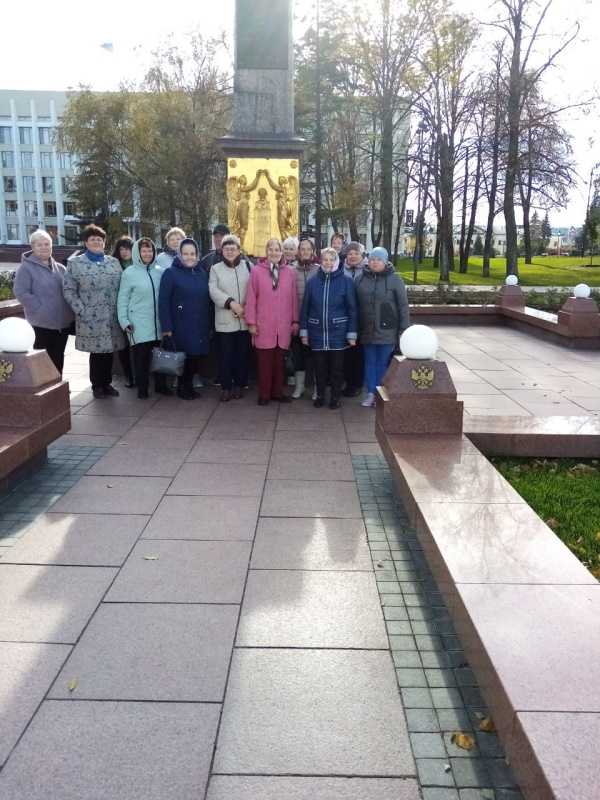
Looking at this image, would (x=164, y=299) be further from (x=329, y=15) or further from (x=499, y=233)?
(x=499, y=233)

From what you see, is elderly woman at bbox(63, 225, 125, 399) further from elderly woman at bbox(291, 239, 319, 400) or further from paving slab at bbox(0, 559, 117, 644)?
paving slab at bbox(0, 559, 117, 644)

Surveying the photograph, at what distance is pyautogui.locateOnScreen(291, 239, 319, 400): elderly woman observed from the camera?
7.97m

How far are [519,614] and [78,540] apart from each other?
2.68 metres

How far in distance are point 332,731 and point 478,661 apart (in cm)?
63

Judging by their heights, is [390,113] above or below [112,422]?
above

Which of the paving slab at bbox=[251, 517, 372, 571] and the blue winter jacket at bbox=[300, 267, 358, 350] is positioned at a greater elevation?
the blue winter jacket at bbox=[300, 267, 358, 350]

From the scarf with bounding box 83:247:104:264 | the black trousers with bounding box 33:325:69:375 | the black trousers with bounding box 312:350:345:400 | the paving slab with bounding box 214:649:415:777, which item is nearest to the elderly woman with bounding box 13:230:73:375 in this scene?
the black trousers with bounding box 33:325:69:375

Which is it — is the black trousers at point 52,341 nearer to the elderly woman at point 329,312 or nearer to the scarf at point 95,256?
the scarf at point 95,256

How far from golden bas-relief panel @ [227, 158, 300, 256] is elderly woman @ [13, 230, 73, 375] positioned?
351cm

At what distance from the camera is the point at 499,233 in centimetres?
8556

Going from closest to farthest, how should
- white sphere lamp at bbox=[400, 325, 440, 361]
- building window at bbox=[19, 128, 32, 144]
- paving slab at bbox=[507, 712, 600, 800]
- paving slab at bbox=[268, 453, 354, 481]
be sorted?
paving slab at bbox=[507, 712, 600, 800] → white sphere lamp at bbox=[400, 325, 440, 361] → paving slab at bbox=[268, 453, 354, 481] → building window at bbox=[19, 128, 32, 144]

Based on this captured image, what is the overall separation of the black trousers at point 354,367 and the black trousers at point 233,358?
47.7 inches

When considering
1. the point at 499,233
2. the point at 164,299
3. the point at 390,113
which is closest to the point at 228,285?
the point at 164,299

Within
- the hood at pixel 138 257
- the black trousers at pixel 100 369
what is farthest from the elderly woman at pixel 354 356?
the black trousers at pixel 100 369
